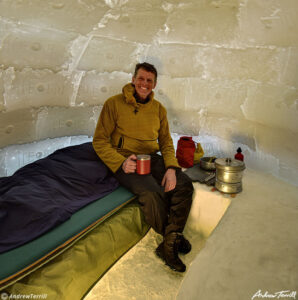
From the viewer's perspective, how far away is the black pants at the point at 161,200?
5.55 ft

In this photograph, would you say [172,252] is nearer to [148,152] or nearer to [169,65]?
[148,152]

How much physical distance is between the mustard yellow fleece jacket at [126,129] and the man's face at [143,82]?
6cm

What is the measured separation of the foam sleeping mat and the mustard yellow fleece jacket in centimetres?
34

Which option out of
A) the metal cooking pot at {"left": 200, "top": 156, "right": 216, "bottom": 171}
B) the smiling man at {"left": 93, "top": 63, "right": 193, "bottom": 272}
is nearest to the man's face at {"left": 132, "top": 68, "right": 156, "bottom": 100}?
the smiling man at {"left": 93, "top": 63, "right": 193, "bottom": 272}

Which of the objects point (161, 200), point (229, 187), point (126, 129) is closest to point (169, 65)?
point (126, 129)

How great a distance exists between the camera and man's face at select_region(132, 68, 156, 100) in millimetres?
1977

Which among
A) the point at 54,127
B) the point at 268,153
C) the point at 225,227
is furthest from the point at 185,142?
the point at 54,127

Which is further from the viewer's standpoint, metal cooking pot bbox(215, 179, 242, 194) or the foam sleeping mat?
metal cooking pot bbox(215, 179, 242, 194)

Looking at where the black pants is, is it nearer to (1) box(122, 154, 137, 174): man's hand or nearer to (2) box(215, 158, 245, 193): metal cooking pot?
(1) box(122, 154, 137, 174): man's hand

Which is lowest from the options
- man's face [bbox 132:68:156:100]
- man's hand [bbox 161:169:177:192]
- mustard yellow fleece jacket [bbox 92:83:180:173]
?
man's hand [bbox 161:169:177:192]

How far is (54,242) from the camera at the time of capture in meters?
1.32

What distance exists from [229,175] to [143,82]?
107 centimetres

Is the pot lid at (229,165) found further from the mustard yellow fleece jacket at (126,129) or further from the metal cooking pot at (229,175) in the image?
the mustard yellow fleece jacket at (126,129)

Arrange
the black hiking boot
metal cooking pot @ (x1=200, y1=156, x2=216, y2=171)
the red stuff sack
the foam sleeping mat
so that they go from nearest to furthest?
the foam sleeping mat < the black hiking boot < metal cooking pot @ (x1=200, y1=156, x2=216, y2=171) < the red stuff sack
